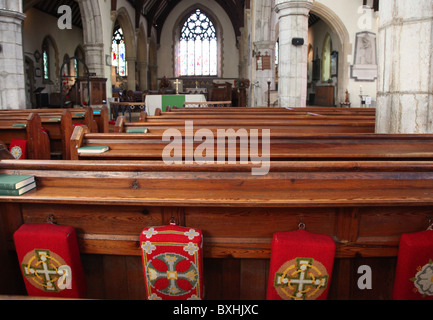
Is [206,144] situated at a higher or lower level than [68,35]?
lower

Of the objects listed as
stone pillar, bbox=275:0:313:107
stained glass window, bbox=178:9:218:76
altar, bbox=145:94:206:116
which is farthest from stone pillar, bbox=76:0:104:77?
stained glass window, bbox=178:9:218:76

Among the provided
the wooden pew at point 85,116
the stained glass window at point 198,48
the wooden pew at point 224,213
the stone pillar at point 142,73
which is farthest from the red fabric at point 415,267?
the stained glass window at point 198,48

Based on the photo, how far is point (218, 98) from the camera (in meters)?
14.9

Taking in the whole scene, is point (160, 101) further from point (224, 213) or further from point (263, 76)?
point (224, 213)

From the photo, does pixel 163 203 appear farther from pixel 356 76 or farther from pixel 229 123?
pixel 356 76

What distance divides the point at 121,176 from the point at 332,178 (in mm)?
958

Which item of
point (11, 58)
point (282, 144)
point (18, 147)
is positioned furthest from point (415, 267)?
point (11, 58)

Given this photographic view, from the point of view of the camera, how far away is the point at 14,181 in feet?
5.16

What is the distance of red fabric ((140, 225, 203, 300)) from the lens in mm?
1500

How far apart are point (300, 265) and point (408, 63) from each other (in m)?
2.52

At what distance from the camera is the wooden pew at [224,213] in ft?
5.23

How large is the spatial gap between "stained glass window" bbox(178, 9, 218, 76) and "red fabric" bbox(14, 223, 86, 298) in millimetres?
20201

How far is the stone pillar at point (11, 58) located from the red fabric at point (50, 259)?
6140 mm

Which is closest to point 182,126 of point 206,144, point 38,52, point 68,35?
point 206,144
